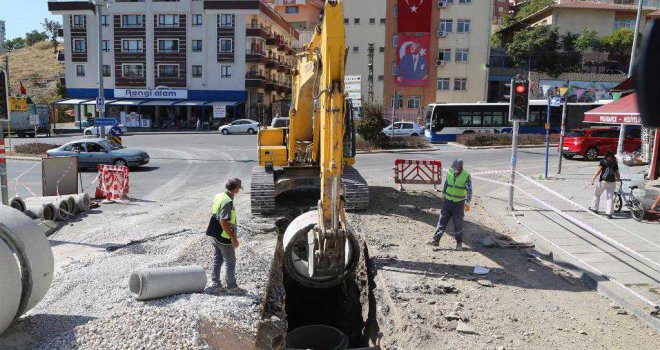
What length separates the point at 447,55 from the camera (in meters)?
54.6

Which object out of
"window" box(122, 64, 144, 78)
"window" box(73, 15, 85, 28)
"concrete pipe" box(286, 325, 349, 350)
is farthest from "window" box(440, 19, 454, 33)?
"concrete pipe" box(286, 325, 349, 350)

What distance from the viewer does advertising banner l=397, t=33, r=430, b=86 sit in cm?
5362

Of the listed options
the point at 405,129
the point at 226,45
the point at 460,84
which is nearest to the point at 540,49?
the point at 460,84

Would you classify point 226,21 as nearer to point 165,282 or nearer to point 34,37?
point 165,282

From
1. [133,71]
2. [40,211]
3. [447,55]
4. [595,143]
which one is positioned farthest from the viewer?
[133,71]

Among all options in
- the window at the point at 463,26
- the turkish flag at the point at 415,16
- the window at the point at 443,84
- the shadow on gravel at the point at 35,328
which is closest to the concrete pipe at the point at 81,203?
the shadow on gravel at the point at 35,328

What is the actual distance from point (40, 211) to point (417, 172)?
10677 millimetres

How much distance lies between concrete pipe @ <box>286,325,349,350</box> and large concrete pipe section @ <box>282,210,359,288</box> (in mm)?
749

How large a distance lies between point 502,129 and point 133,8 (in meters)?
40.7

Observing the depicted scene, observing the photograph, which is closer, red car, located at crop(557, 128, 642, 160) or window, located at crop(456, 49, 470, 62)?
red car, located at crop(557, 128, 642, 160)

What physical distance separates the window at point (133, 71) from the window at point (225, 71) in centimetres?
859

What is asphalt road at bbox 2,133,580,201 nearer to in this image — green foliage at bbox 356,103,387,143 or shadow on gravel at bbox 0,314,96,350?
green foliage at bbox 356,103,387,143

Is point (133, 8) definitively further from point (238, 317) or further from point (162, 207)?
point (238, 317)

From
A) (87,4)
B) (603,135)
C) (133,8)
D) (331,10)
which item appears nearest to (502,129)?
(603,135)
